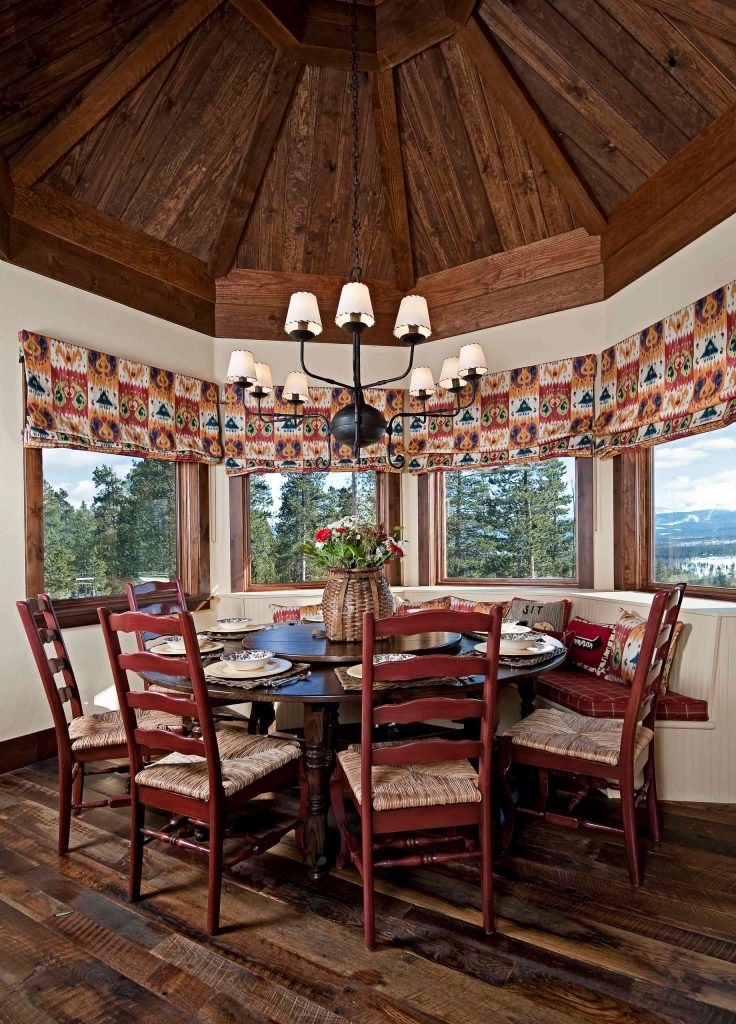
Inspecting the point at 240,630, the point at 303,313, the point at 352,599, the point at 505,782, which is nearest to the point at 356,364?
the point at 303,313

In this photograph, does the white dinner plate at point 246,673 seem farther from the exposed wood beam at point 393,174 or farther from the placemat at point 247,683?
the exposed wood beam at point 393,174

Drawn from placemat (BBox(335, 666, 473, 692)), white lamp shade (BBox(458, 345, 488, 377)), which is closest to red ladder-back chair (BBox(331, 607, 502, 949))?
placemat (BBox(335, 666, 473, 692))

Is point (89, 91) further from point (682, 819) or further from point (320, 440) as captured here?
point (682, 819)

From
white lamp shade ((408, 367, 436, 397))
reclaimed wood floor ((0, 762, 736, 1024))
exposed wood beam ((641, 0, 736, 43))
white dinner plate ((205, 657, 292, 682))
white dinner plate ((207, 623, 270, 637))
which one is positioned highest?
exposed wood beam ((641, 0, 736, 43))

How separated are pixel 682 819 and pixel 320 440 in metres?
3.11

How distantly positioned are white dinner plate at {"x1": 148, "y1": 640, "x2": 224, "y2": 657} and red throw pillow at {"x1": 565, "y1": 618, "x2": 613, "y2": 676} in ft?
6.30

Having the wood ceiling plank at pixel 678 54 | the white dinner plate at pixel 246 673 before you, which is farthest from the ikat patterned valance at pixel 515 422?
the white dinner plate at pixel 246 673

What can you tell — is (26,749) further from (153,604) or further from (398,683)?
(398,683)

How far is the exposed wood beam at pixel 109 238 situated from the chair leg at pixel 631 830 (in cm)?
396

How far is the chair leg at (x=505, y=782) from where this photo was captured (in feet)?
7.55

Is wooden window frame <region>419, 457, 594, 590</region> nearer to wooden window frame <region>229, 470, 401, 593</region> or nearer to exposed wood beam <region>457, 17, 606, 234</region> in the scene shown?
wooden window frame <region>229, 470, 401, 593</region>

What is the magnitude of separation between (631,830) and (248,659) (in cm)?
147

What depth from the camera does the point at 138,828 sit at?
2012 millimetres

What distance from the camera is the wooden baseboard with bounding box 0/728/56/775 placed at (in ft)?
10.4
